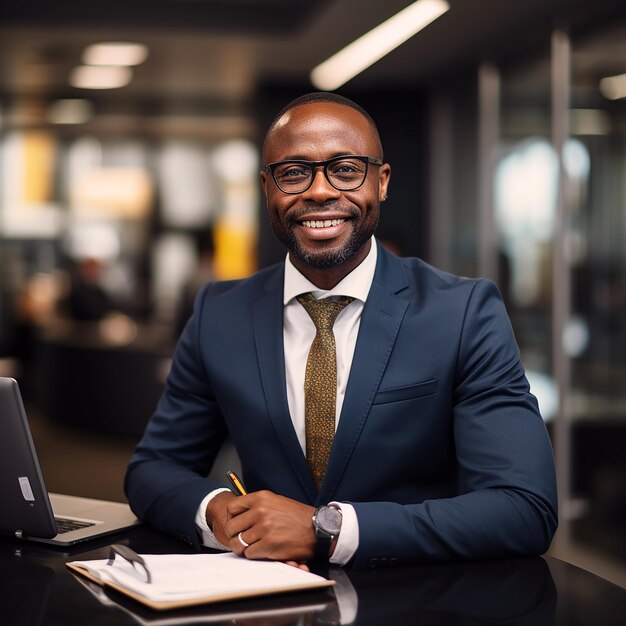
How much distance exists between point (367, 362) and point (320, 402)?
0.14 meters

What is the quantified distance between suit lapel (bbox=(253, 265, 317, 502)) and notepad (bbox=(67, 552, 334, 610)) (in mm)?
405

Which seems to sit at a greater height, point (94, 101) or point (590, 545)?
point (94, 101)

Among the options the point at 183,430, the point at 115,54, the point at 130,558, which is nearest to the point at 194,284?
the point at 115,54

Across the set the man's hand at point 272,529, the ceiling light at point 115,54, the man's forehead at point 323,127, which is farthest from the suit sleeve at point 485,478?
the ceiling light at point 115,54

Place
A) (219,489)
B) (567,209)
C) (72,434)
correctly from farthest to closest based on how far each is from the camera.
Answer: (72,434)
(567,209)
(219,489)

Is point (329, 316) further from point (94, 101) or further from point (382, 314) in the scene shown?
point (94, 101)

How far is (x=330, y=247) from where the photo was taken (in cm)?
204

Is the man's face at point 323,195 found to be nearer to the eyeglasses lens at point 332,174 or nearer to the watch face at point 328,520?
the eyeglasses lens at point 332,174

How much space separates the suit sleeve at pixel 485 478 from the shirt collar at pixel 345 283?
0.24m

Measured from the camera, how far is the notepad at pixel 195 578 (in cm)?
139

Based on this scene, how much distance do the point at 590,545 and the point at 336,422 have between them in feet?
13.0

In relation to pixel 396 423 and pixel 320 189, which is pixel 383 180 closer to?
pixel 320 189

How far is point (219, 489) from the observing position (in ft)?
6.32

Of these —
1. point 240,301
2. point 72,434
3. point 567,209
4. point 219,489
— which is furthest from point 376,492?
point 72,434
